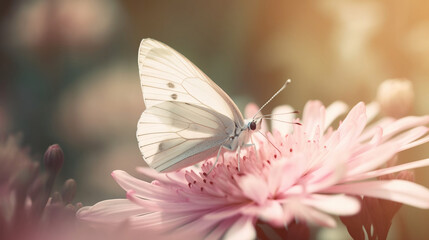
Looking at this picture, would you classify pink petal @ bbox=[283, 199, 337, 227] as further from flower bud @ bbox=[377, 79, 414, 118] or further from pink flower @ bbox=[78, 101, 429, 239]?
flower bud @ bbox=[377, 79, 414, 118]

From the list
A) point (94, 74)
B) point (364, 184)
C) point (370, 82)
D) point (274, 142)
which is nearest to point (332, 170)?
point (364, 184)

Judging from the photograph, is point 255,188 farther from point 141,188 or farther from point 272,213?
point 141,188

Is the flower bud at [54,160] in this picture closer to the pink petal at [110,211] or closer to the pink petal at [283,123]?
the pink petal at [110,211]

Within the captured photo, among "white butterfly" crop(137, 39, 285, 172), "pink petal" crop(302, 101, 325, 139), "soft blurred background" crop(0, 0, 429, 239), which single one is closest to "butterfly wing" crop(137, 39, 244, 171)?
"white butterfly" crop(137, 39, 285, 172)

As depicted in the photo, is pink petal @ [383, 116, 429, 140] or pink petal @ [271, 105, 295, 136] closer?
pink petal @ [383, 116, 429, 140]

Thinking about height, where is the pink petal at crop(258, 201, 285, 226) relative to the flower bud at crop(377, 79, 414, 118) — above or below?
below

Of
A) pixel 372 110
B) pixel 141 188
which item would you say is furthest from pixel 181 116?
pixel 372 110

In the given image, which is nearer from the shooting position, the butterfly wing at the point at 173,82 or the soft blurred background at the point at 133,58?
the butterfly wing at the point at 173,82

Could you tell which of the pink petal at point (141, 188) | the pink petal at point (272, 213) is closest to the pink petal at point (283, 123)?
the pink petal at point (141, 188)

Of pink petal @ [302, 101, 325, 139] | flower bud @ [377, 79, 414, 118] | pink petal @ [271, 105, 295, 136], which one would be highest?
flower bud @ [377, 79, 414, 118]
